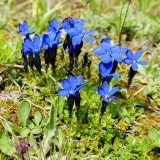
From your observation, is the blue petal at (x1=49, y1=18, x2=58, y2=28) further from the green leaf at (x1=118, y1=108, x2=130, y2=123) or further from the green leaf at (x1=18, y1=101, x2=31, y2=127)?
the green leaf at (x1=118, y1=108, x2=130, y2=123)

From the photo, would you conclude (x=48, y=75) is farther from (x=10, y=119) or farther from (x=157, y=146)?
(x=157, y=146)

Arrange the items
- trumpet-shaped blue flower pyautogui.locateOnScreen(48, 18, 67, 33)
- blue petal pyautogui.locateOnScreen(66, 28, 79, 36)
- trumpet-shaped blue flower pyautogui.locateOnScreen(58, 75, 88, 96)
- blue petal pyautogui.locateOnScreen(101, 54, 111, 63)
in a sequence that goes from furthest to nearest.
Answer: trumpet-shaped blue flower pyautogui.locateOnScreen(48, 18, 67, 33)
blue petal pyautogui.locateOnScreen(66, 28, 79, 36)
blue petal pyautogui.locateOnScreen(101, 54, 111, 63)
trumpet-shaped blue flower pyautogui.locateOnScreen(58, 75, 88, 96)

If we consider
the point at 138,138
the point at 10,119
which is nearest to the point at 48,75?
the point at 10,119

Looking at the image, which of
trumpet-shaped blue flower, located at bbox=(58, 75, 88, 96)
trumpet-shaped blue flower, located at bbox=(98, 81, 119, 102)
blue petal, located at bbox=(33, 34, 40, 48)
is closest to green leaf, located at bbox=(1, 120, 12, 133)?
trumpet-shaped blue flower, located at bbox=(58, 75, 88, 96)

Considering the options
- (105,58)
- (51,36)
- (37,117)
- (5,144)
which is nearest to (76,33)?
(51,36)

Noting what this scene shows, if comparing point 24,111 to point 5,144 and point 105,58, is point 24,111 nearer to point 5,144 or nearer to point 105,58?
point 5,144

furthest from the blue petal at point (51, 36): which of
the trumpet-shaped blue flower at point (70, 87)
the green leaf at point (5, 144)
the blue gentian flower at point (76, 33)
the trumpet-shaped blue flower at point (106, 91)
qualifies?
the green leaf at point (5, 144)
